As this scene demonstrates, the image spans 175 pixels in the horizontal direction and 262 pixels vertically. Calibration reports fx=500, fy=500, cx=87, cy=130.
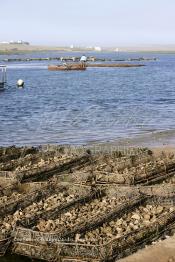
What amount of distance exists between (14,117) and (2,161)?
26.4 meters

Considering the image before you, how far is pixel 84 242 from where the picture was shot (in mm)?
20297

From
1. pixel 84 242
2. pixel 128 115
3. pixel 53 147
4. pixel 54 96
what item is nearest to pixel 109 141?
pixel 53 147

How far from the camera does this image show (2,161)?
3456cm

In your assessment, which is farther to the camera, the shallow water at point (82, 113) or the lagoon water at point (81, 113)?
the shallow water at point (82, 113)

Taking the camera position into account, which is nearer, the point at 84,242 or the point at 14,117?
the point at 84,242

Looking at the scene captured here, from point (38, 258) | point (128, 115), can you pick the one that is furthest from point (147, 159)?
point (128, 115)

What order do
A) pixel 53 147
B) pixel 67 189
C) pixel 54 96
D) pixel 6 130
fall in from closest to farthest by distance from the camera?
pixel 67 189
pixel 53 147
pixel 6 130
pixel 54 96

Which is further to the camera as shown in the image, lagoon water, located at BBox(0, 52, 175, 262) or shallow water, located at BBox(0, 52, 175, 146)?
shallow water, located at BBox(0, 52, 175, 146)

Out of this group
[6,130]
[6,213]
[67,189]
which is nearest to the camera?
[6,213]

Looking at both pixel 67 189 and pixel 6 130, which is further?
pixel 6 130

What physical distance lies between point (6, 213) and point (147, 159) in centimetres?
1236

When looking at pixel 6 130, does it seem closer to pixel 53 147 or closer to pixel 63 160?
pixel 53 147

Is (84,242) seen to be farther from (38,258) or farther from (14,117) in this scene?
(14,117)

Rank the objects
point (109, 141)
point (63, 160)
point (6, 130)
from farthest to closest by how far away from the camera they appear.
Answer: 1. point (6, 130)
2. point (109, 141)
3. point (63, 160)
